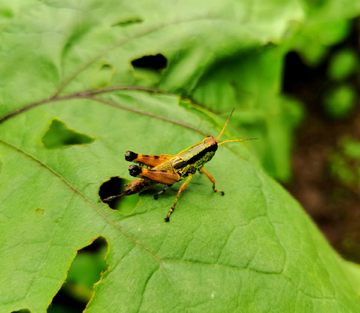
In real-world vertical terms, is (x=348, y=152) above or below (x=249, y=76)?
below

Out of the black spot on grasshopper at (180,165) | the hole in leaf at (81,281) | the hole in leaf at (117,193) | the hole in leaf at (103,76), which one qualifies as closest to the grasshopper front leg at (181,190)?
the black spot on grasshopper at (180,165)

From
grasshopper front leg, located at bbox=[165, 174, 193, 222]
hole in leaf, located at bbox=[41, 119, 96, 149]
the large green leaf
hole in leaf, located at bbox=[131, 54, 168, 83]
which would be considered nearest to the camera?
the large green leaf

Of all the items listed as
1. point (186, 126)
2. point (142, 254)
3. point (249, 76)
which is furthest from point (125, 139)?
point (249, 76)

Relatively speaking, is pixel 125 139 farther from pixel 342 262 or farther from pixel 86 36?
pixel 342 262

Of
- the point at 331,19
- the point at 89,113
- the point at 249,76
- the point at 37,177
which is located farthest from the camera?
the point at 331,19

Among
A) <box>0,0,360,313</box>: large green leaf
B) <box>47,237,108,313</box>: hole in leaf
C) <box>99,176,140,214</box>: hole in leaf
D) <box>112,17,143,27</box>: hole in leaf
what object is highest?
<box>112,17,143,27</box>: hole in leaf

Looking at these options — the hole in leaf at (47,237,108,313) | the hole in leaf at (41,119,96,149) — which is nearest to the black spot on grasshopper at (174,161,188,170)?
the hole in leaf at (41,119,96,149)

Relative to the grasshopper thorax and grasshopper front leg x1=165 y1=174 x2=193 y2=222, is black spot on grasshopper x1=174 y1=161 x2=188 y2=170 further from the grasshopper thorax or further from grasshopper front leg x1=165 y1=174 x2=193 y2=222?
the grasshopper thorax

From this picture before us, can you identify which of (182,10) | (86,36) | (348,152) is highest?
(182,10)
